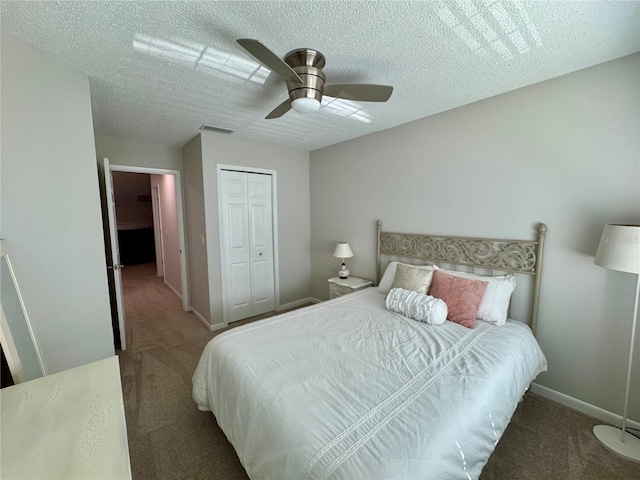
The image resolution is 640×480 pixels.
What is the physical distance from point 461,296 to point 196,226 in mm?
3300

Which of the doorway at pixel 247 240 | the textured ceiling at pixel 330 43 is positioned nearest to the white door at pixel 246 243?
the doorway at pixel 247 240

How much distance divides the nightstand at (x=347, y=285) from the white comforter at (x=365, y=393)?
1.10 m

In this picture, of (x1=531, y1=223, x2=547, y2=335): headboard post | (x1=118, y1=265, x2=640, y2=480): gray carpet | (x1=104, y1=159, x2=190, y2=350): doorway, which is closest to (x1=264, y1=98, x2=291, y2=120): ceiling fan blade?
(x1=104, y1=159, x2=190, y2=350): doorway

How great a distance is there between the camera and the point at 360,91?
168 cm

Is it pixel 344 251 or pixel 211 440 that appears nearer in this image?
pixel 211 440

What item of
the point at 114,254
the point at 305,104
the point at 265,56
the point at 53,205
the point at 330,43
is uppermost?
the point at 330,43

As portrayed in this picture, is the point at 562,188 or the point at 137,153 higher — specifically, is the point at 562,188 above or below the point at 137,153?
below

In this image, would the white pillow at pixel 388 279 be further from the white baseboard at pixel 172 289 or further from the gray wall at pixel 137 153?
the white baseboard at pixel 172 289

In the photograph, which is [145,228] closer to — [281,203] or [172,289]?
[172,289]

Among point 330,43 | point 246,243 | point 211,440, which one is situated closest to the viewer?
point 330,43

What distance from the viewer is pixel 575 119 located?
1914mm

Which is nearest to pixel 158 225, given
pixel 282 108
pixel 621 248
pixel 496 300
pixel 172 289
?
pixel 172 289

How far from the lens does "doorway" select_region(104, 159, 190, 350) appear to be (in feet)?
9.63

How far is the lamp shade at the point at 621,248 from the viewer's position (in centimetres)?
152
